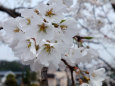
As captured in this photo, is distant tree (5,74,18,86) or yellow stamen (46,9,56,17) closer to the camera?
yellow stamen (46,9,56,17)

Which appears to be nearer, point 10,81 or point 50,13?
point 50,13

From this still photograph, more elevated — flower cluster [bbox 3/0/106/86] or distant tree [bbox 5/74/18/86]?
distant tree [bbox 5/74/18/86]

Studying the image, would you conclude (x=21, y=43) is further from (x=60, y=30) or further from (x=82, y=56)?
(x=82, y=56)

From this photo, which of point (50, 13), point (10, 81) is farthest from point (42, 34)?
point (10, 81)

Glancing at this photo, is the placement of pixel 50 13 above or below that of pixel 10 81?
below

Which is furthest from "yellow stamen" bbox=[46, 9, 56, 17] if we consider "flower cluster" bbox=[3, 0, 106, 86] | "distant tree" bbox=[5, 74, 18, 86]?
"distant tree" bbox=[5, 74, 18, 86]

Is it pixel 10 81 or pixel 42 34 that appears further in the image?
pixel 10 81

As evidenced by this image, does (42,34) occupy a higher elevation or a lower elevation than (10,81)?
lower

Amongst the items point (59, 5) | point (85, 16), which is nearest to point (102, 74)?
point (59, 5)

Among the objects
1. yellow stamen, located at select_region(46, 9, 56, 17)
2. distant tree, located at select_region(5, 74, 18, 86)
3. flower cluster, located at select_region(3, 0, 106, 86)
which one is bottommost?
flower cluster, located at select_region(3, 0, 106, 86)

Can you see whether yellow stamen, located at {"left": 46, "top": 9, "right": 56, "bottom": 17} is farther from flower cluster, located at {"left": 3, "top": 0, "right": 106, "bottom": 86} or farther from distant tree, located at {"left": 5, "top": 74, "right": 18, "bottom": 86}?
distant tree, located at {"left": 5, "top": 74, "right": 18, "bottom": 86}

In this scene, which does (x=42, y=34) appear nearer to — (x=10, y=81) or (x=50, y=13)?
(x=50, y=13)
